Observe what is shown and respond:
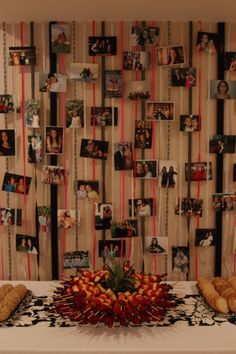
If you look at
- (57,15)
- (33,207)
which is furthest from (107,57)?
(33,207)

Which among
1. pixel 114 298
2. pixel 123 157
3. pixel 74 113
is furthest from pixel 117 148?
pixel 114 298

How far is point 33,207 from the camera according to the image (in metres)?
2.25

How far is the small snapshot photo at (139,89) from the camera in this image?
217cm

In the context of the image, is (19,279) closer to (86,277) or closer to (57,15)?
(86,277)

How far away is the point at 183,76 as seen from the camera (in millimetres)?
2166

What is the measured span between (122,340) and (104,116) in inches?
41.8

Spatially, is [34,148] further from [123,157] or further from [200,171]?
[200,171]

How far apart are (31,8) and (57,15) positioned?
0.48ft

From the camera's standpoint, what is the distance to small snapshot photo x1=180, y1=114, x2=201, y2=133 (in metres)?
2.18

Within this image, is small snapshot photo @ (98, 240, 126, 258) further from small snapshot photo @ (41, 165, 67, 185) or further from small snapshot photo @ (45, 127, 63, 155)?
small snapshot photo @ (45, 127, 63, 155)

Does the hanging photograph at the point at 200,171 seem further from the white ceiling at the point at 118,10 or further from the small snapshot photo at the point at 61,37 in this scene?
the small snapshot photo at the point at 61,37

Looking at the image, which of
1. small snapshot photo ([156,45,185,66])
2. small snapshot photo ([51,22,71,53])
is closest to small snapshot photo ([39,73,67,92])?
small snapshot photo ([51,22,71,53])

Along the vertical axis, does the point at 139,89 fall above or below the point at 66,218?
above

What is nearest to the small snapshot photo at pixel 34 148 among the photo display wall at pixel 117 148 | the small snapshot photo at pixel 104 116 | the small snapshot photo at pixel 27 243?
the photo display wall at pixel 117 148
